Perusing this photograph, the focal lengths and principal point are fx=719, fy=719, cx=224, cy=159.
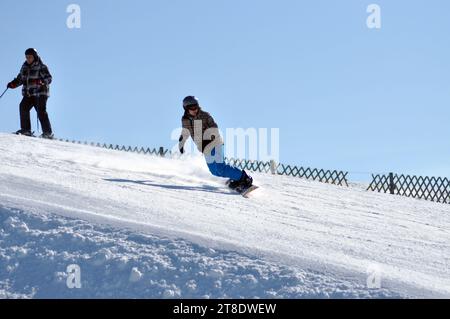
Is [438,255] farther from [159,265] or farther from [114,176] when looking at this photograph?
[114,176]

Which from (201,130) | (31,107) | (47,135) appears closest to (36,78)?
(31,107)

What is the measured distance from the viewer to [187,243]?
4.64 metres

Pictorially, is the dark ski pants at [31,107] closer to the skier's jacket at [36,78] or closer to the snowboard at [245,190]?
the skier's jacket at [36,78]

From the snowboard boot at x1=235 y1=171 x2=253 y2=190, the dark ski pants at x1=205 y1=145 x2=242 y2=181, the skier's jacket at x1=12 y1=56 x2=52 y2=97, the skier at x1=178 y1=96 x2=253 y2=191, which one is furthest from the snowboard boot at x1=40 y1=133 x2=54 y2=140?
the snowboard boot at x1=235 y1=171 x2=253 y2=190

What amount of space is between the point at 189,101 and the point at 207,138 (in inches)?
18.4

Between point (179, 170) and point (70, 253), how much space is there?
5.35m

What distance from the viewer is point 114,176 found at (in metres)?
7.89

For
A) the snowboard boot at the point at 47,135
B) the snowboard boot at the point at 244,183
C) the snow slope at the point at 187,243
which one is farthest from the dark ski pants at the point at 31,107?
the snowboard boot at the point at 244,183

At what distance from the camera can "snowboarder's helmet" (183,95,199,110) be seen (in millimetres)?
8078

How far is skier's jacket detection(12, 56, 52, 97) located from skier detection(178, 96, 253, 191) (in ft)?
10.9

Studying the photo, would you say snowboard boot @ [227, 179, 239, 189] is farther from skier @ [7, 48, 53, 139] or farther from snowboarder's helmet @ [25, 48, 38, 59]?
snowboarder's helmet @ [25, 48, 38, 59]

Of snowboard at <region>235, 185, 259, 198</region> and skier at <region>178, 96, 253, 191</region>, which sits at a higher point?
skier at <region>178, 96, 253, 191</region>

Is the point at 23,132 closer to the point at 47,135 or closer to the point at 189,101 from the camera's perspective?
the point at 47,135
